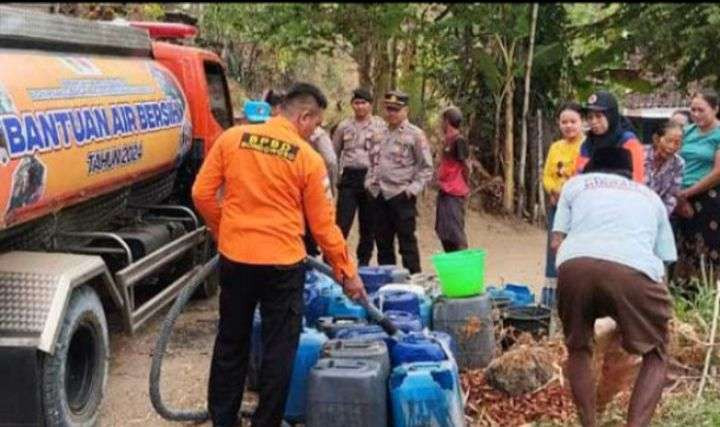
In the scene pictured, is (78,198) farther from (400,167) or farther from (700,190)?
(700,190)

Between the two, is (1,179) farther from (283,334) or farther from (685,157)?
(685,157)

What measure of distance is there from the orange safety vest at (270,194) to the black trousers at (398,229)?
10.8ft

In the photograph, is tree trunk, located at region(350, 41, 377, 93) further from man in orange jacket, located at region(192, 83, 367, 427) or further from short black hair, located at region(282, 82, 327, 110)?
man in orange jacket, located at region(192, 83, 367, 427)

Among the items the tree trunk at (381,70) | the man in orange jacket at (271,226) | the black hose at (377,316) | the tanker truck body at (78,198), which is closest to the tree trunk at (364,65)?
the tree trunk at (381,70)

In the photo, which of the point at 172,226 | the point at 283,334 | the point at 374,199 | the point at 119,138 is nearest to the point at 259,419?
the point at 283,334

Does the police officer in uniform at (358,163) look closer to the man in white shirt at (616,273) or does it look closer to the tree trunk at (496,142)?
the man in white shirt at (616,273)

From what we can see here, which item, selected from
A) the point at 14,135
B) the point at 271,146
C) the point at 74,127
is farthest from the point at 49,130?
the point at 271,146

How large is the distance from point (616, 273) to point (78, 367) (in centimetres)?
293

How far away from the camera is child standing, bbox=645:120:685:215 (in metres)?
6.16

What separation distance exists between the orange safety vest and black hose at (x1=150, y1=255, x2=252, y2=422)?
48cm

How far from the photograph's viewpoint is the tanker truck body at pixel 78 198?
13.5ft

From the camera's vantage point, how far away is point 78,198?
5.02 m

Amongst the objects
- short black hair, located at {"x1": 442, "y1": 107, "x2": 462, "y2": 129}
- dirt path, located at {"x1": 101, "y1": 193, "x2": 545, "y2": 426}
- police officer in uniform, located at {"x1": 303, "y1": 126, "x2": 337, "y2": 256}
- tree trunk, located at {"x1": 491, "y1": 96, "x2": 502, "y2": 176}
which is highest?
short black hair, located at {"x1": 442, "y1": 107, "x2": 462, "y2": 129}

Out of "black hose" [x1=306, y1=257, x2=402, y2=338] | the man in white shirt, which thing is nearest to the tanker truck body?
"black hose" [x1=306, y1=257, x2=402, y2=338]
